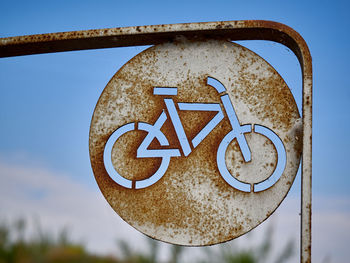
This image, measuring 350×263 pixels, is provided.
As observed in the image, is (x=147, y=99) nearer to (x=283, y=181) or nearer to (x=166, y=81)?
(x=166, y=81)

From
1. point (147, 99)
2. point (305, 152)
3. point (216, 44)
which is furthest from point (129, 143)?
point (305, 152)

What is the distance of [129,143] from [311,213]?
772 millimetres

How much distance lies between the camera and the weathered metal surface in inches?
62.7

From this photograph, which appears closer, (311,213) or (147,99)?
(311,213)

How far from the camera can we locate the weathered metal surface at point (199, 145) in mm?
1594

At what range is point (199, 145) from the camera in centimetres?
165

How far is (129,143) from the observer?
5.52 ft

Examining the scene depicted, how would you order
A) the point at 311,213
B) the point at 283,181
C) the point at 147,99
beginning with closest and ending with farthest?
the point at 311,213, the point at 283,181, the point at 147,99

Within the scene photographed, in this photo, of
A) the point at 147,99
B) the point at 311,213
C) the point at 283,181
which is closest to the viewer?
the point at 311,213

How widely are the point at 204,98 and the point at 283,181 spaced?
468mm

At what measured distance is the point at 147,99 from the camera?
5.58ft

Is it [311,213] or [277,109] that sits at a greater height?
[277,109]

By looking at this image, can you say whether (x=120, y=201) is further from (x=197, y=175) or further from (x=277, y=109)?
(x=277, y=109)

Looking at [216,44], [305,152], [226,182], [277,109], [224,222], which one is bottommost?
[224,222]
